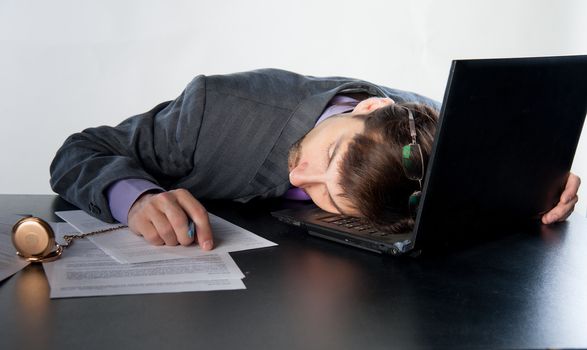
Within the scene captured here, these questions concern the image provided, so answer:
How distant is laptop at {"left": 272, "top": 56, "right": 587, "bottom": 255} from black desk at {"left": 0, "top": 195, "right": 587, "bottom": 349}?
7 centimetres

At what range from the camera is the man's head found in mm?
1247

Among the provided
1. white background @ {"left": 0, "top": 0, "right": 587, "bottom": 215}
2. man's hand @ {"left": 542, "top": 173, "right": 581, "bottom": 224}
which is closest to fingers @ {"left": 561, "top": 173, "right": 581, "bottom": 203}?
man's hand @ {"left": 542, "top": 173, "right": 581, "bottom": 224}

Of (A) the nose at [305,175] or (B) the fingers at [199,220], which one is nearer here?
(B) the fingers at [199,220]

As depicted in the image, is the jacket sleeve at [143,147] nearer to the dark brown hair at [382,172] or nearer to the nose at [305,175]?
the nose at [305,175]

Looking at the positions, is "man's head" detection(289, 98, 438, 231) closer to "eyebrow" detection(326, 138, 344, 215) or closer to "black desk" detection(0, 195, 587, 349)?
"eyebrow" detection(326, 138, 344, 215)

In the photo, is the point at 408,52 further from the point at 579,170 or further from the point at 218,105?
the point at 218,105

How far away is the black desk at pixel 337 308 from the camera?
728mm

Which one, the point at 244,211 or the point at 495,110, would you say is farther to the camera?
the point at 244,211

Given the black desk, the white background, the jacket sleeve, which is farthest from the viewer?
the white background

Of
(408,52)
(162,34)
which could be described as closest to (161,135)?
(162,34)

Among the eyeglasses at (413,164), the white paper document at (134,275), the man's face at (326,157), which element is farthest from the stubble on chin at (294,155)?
the white paper document at (134,275)

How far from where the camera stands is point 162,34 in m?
3.24

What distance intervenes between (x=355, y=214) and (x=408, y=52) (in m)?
2.31

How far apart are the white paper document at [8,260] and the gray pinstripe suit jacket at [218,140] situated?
389mm
